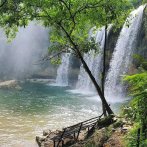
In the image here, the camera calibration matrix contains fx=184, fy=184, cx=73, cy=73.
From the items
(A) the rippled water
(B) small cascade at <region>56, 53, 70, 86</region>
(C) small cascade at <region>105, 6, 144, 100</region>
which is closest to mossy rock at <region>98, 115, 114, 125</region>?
(A) the rippled water

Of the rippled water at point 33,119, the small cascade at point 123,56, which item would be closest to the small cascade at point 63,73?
the small cascade at point 123,56

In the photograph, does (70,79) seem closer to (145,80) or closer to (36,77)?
(36,77)

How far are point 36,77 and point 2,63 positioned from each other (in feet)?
28.7

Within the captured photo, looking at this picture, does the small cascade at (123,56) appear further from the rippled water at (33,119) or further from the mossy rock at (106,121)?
the mossy rock at (106,121)

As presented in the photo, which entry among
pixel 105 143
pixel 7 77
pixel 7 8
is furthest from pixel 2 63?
pixel 105 143

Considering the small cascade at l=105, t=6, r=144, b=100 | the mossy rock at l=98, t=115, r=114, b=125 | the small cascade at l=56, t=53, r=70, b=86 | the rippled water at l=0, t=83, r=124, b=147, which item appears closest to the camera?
the mossy rock at l=98, t=115, r=114, b=125

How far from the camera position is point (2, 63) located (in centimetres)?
4091

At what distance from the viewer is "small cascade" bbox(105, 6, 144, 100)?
20578mm

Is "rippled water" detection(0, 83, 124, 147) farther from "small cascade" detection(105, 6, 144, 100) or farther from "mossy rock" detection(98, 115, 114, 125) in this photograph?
"small cascade" detection(105, 6, 144, 100)

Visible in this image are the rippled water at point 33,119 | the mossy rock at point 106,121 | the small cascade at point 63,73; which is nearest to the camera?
the mossy rock at point 106,121

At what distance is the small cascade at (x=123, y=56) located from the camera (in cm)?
2058

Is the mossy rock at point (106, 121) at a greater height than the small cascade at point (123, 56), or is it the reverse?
the small cascade at point (123, 56)

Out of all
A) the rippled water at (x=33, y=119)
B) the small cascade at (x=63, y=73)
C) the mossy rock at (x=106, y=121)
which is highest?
the small cascade at (x=63, y=73)

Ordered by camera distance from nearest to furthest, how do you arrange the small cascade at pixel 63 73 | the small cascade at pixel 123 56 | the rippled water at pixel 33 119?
the rippled water at pixel 33 119 → the small cascade at pixel 123 56 → the small cascade at pixel 63 73
